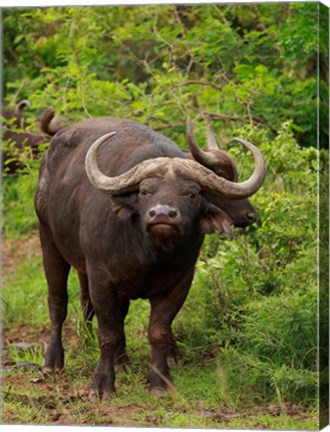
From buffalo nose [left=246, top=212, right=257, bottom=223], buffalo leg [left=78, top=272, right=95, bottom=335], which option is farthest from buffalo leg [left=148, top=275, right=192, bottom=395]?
buffalo leg [left=78, top=272, right=95, bottom=335]

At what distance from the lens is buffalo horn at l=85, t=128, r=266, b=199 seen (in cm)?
711

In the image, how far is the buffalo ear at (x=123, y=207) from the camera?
724 cm

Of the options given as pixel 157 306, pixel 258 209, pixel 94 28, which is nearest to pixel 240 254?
pixel 258 209

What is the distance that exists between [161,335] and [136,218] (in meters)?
0.68

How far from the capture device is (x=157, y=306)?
7.56 metres

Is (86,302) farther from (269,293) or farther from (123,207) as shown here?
(123,207)

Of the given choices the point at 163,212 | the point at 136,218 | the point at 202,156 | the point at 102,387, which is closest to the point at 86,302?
the point at 102,387

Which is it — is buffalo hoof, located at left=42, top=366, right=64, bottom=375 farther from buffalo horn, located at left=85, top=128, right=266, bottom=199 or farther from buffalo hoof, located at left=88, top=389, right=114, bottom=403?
buffalo horn, located at left=85, top=128, right=266, bottom=199

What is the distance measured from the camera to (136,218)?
731cm

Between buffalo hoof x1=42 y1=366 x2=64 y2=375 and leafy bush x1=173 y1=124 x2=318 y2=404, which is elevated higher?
leafy bush x1=173 y1=124 x2=318 y2=404

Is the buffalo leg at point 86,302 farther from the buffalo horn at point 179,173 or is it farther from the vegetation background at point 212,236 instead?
the buffalo horn at point 179,173

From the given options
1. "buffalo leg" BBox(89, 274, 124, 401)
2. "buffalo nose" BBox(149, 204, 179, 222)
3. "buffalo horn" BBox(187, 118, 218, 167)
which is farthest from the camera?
"buffalo leg" BBox(89, 274, 124, 401)

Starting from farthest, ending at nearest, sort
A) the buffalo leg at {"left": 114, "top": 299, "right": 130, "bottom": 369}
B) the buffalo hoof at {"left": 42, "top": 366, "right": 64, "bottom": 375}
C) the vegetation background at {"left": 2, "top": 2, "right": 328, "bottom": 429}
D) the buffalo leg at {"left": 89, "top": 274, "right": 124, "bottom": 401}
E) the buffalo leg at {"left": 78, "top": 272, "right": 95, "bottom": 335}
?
the buffalo leg at {"left": 78, "top": 272, "right": 95, "bottom": 335} → the buffalo hoof at {"left": 42, "top": 366, "right": 64, "bottom": 375} → the buffalo leg at {"left": 114, "top": 299, "right": 130, "bottom": 369} → the buffalo leg at {"left": 89, "top": 274, "right": 124, "bottom": 401} → the vegetation background at {"left": 2, "top": 2, "right": 328, "bottom": 429}

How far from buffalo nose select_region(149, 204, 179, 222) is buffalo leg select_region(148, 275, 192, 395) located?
0.80 metres
